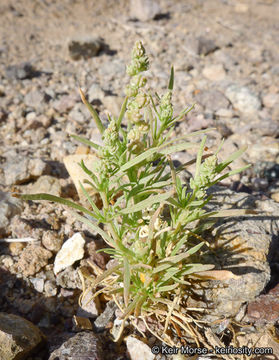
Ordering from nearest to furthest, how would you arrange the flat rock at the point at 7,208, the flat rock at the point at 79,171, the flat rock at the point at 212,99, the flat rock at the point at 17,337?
the flat rock at the point at 17,337, the flat rock at the point at 7,208, the flat rock at the point at 79,171, the flat rock at the point at 212,99

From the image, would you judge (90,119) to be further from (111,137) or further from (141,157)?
(111,137)

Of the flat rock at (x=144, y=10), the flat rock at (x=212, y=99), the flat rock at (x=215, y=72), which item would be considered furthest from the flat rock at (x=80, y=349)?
the flat rock at (x=144, y=10)

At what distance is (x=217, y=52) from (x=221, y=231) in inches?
152

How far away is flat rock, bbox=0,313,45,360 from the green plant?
1.62 ft

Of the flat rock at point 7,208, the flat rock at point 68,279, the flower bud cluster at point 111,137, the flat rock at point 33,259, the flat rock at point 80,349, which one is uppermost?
the flower bud cluster at point 111,137

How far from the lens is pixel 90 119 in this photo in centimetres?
407

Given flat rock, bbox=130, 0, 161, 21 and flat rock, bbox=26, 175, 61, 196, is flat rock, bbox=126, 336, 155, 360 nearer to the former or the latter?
flat rock, bbox=26, 175, 61, 196

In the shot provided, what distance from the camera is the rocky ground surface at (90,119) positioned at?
2320mm

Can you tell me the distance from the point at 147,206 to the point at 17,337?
112cm

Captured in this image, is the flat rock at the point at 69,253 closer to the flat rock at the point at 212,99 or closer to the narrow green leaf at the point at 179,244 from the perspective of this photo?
the narrow green leaf at the point at 179,244

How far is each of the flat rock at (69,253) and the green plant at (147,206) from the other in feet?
0.71

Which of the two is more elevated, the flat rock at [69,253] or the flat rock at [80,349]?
the flat rock at [69,253]

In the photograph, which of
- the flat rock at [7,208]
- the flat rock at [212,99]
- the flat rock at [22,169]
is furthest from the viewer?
the flat rock at [212,99]

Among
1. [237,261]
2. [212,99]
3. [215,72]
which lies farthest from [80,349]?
[215,72]
